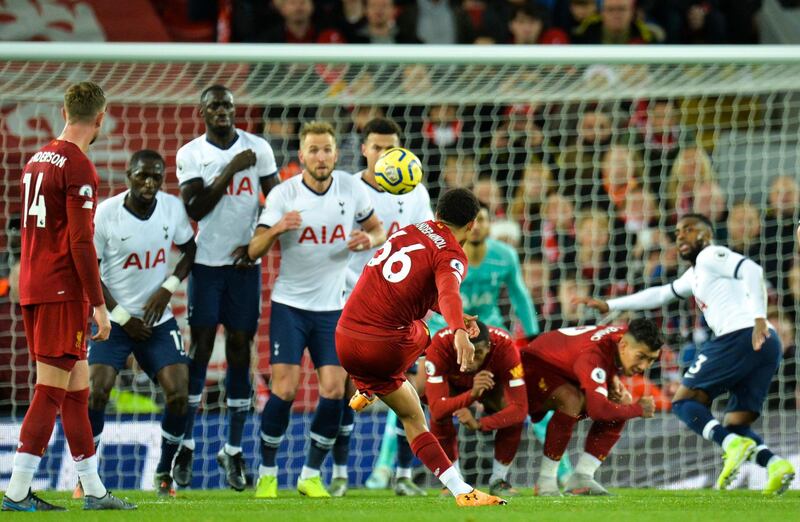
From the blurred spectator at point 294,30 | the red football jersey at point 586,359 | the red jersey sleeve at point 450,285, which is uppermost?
the blurred spectator at point 294,30

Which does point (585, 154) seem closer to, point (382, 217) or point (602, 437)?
point (382, 217)

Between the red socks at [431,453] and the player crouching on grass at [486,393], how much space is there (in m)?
1.53

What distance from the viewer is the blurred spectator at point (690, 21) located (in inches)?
538

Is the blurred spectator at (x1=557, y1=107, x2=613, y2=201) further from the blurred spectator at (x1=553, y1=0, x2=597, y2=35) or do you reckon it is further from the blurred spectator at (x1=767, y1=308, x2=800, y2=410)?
the blurred spectator at (x1=767, y1=308, x2=800, y2=410)

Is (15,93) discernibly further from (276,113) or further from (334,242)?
(334,242)

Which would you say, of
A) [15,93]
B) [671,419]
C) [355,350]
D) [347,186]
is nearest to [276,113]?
[15,93]

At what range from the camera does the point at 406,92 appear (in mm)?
10609

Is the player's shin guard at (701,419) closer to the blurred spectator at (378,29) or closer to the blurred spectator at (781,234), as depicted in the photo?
the blurred spectator at (781,234)

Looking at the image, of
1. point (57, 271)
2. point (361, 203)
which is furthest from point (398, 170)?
point (57, 271)

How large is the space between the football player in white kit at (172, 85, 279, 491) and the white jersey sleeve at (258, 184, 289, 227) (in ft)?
0.81

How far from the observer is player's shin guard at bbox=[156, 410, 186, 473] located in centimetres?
795

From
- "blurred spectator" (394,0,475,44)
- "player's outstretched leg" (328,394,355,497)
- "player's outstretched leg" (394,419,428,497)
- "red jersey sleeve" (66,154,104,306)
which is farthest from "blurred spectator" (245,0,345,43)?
"red jersey sleeve" (66,154,104,306)

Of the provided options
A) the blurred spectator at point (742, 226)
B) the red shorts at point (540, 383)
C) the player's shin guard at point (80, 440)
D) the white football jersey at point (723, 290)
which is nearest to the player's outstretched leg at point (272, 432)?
the red shorts at point (540, 383)

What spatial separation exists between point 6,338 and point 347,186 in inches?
148
